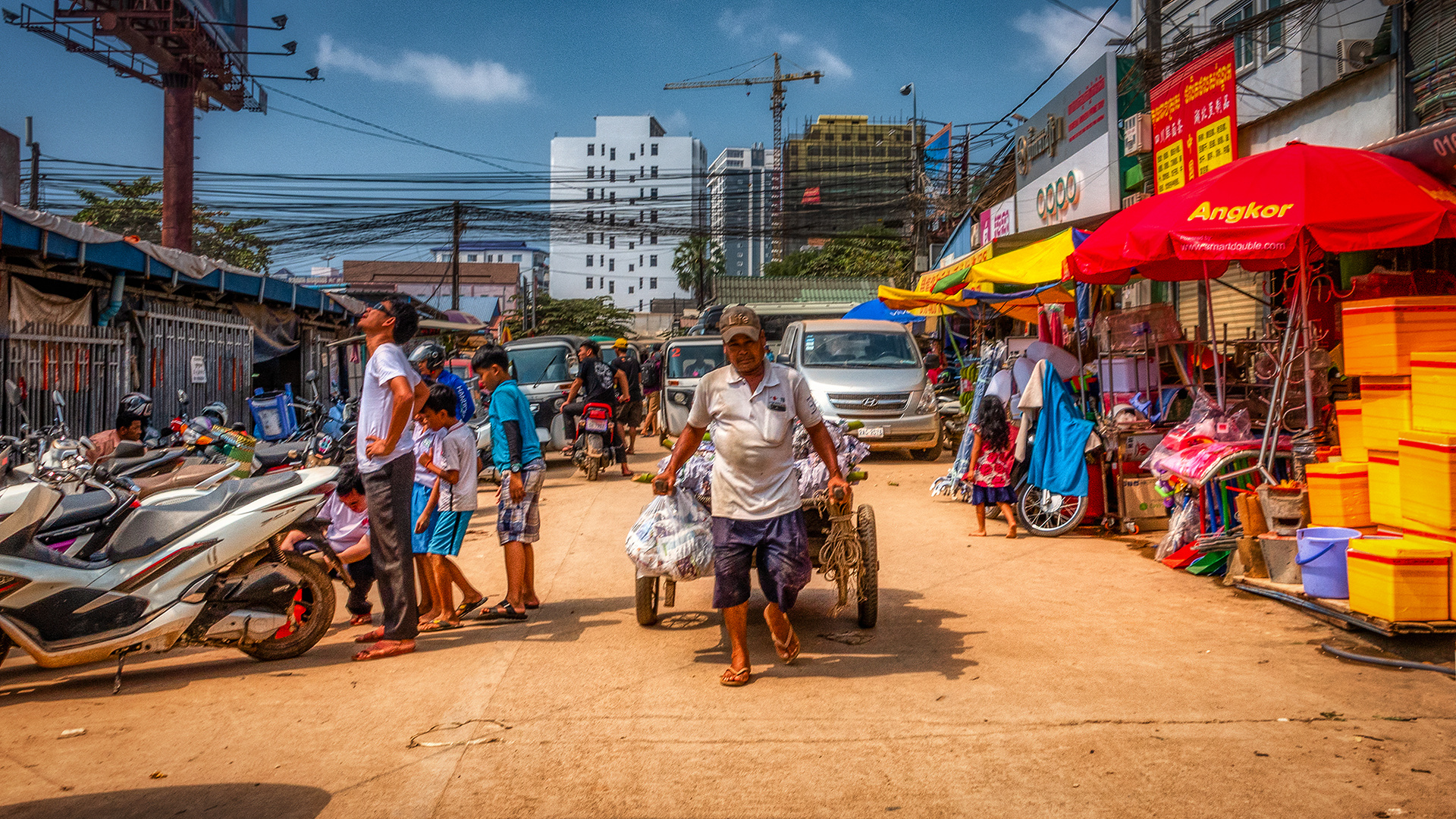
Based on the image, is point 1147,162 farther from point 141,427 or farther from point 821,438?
point 141,427

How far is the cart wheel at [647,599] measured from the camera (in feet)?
19.6

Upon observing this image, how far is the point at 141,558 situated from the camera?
520 cm

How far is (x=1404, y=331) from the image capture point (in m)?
5.86

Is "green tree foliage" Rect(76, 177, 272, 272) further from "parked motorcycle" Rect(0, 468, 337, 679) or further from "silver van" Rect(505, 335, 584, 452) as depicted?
"parked motorcycle" Rect(0, 468, 337, 679)

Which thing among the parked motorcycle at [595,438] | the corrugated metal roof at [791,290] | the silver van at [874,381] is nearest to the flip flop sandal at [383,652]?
the parked motorcycle at [595,438]

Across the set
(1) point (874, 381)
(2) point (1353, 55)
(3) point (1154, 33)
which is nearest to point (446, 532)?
(1) point (874, 381)

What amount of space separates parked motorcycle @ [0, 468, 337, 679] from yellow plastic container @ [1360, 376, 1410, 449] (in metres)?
6.14

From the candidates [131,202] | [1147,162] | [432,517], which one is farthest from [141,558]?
[131,202]

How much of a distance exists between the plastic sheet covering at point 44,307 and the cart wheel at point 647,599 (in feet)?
25.0

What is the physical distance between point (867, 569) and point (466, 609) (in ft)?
8.71

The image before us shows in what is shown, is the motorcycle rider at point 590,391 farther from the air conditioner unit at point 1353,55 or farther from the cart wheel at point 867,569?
the air conditioner unit at point 1353,55

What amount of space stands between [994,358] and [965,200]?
17753mm

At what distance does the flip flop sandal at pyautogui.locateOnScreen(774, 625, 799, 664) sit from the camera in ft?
16.8

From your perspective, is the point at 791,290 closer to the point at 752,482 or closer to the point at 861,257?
the point at 861,257
